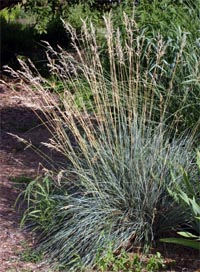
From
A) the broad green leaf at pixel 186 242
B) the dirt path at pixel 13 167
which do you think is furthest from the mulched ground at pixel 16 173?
the broad green leaf at pixel 186 242

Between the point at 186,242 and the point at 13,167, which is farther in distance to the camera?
the point at 13,167

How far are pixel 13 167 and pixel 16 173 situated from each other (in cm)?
24

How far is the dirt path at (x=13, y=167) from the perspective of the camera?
181 inches

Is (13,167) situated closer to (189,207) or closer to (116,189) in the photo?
(116,189)

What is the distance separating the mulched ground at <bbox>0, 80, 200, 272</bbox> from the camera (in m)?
4.48

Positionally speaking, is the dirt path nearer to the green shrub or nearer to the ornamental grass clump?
the ornamental grass clump

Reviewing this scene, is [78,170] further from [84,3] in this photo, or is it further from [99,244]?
[84,3]

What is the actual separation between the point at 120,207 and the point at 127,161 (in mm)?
324

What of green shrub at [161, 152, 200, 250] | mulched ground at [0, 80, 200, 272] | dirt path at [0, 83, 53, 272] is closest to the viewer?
green shrub at [161, 152, 200, 250]

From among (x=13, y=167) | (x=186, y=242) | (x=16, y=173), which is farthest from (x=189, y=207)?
(x=13, y=167)

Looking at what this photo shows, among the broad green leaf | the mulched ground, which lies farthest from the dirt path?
the broad green leaf

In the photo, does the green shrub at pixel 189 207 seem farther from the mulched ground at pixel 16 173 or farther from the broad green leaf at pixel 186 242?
the mulched ground at pixel 16 173

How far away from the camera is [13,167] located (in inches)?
258

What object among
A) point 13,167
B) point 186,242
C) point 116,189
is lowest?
point 13,167
